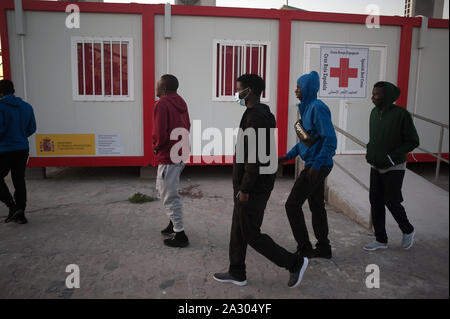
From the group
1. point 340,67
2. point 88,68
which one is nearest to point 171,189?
point 88,68

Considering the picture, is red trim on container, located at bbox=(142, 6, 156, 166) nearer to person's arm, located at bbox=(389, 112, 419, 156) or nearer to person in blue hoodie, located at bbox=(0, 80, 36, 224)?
person in blue hoodie, located at bbox=(0, 80, 36, 224)

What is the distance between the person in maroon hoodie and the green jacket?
184 centimetres

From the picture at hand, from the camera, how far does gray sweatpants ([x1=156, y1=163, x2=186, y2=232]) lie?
340cm

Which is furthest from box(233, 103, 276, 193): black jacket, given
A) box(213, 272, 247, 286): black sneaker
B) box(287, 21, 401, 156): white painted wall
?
box(287, 21, 401, 156): white painted wall

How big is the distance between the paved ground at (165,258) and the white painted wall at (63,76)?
1.59m

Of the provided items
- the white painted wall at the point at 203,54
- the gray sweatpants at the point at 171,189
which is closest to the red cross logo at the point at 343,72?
the white painted wall at the point at 203,54

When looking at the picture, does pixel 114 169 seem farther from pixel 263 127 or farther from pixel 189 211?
pixel 263 127

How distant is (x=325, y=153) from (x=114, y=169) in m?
5.48

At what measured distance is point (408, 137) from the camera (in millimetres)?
3127

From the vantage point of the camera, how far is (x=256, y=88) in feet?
8.55

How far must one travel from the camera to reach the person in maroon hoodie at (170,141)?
3271 millimetres

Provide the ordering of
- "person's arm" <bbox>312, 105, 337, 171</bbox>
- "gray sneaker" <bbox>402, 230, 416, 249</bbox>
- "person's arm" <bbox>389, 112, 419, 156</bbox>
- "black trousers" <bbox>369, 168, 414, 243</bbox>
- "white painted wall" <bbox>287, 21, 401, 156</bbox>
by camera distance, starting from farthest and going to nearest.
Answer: "white painted wall" <bbox>287, 21, 401, 156</bbox> → "gray sneaker" <bbox>402, 230, 416, 249</bbox> → "black trousers" <bbox>369, 168, 414, 243</bbox> → "person's arm" <bbox>389, 112, 419, 156</bbox> → "person's arm" <bbox>312, 105, 337, 171</bbox>

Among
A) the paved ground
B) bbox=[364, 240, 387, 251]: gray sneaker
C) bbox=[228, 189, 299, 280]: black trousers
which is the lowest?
the paved ground
